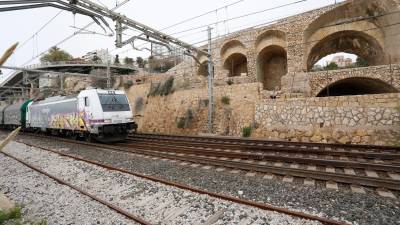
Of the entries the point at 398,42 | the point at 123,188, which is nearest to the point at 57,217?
the point at 123,188

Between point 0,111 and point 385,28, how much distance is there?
3964 cm

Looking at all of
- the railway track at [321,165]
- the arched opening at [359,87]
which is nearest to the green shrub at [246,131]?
the railway track at [321,165]

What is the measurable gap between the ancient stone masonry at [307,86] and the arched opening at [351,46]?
0.07m

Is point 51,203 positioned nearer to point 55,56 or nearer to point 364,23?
point 364,23

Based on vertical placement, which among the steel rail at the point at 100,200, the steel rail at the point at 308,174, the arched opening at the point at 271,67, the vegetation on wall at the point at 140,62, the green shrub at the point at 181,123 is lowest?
the steel rail at the point at 100,200

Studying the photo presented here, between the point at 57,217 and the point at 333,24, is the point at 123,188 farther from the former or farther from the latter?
the point at 333,24

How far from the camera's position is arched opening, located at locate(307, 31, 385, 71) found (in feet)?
61.7

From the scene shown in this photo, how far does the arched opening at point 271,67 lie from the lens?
25011 millimetres

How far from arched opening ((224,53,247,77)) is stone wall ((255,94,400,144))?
13768mm

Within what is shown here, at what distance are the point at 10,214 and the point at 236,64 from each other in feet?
89.0

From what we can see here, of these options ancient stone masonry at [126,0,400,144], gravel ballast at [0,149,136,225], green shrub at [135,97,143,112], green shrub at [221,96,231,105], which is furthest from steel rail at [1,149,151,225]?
green shrub at [135,97,143,112]

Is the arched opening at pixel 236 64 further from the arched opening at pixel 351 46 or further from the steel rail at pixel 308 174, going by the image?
the steel rail at pixel 308 174

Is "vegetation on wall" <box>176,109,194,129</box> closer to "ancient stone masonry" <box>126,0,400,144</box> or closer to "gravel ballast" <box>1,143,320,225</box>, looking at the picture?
"ancient stone masonry" <box>126,0,400,144</box>

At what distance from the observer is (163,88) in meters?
Answer: 22.4
